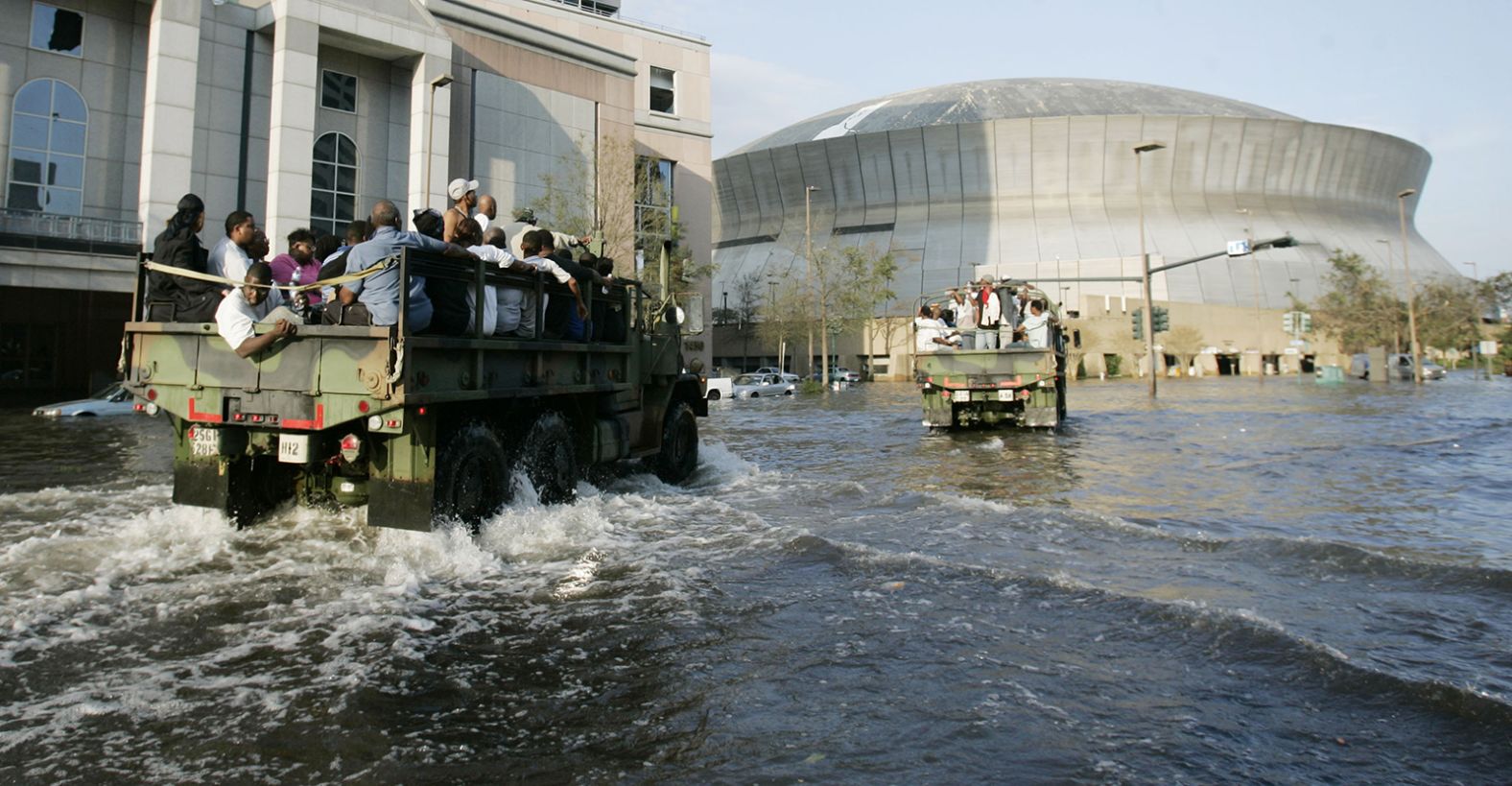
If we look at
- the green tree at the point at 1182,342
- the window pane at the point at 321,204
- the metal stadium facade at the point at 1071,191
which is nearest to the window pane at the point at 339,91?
the window pane at the point at 321,204

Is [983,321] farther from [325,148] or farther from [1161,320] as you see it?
[325,148]

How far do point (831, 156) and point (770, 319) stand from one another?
32.2 m

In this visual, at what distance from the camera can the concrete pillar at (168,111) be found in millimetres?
25531

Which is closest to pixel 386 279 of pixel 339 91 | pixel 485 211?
pixel 485 211

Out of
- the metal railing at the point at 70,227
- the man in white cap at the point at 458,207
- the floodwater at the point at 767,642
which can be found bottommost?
the floodwater at the point at 767,642

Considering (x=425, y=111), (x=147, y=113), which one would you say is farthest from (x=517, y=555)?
(x=425, y=111)

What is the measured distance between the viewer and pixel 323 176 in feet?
98.1

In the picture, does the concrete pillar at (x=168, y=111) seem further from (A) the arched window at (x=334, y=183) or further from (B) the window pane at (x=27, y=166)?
(A) the arched window at (x=334, y=183)

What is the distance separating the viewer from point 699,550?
7.02m

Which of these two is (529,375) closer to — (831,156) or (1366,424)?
(1366,424)

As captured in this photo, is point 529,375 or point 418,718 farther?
point 529,375

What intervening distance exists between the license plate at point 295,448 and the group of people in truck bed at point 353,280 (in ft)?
2.05

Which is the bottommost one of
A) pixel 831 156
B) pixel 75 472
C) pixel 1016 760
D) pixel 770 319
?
pixel 1016 760

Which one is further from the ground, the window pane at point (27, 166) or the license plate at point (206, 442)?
the window pane at point (27, 166)
